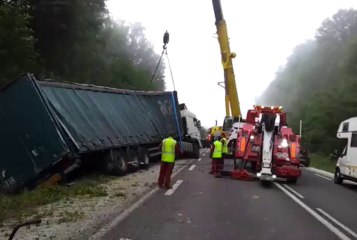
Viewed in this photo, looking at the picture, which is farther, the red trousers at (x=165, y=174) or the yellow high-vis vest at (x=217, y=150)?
the yellow high-vis vest at (x=217, y=150)

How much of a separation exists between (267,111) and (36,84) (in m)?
8.82

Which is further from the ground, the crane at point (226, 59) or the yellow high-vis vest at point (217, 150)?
the crane at point (226, 59)

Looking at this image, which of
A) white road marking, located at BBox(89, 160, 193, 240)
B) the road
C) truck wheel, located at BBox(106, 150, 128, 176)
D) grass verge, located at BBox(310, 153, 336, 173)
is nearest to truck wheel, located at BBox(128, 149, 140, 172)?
truck wheel, located at BBox(106, 150, 128, 176)

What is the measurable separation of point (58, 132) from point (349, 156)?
9.94m

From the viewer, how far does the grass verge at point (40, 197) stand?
36.6 ft

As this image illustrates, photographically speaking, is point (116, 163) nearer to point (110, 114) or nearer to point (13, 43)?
point (110, 114)

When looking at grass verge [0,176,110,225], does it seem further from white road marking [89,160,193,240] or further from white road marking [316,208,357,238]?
white road marking [316,208,357,238]

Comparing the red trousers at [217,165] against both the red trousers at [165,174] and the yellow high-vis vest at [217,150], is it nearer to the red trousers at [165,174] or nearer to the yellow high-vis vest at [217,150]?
the yellow high-vis vest at [217,150]

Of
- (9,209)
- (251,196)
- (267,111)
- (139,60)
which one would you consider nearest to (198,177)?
(267,111)

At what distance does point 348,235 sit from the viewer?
366 inches

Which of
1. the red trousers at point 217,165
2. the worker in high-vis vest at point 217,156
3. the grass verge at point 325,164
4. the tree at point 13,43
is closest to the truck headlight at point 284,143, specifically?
the worker in high-vis vest at point 217,156

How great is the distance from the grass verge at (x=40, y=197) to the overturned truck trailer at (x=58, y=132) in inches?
32.8

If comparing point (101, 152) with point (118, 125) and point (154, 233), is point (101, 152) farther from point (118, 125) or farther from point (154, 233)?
point (154, 233)

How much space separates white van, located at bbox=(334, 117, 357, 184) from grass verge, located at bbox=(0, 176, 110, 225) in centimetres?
840
